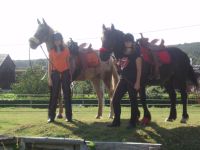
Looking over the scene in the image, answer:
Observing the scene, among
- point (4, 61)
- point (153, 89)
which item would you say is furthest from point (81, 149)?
point (4, 61)

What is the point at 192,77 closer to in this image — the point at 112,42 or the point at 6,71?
the point at 112,42

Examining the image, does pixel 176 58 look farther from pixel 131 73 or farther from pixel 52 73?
pixel 52 73

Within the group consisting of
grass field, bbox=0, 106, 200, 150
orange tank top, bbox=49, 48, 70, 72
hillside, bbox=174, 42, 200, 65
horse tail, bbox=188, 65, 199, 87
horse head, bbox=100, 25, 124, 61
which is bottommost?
grass field, bbox=0, 106, 200, 150

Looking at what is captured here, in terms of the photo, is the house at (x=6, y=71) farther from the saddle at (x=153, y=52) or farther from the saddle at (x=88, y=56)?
the saddle at (x=153, y=52)

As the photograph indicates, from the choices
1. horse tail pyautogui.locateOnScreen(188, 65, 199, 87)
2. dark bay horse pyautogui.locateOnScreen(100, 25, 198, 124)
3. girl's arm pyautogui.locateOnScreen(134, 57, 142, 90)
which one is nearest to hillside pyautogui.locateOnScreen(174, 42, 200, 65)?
horse tail pyautogui.locateOnScreen(188, 65, 199, 87)

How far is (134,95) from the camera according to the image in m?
9.70

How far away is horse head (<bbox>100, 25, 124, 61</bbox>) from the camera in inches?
384

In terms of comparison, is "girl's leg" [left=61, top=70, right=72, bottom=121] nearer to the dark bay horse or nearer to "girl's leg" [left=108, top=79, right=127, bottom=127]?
the dark bay horse

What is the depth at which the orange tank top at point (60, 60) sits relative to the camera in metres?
10.5

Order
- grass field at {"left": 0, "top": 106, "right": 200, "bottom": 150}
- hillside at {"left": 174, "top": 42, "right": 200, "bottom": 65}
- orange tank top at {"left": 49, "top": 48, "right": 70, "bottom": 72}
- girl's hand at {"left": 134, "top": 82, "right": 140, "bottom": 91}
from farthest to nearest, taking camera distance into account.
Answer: hillside at {"left": 174, "top": 42, "right": 200, "bottom": 65}
orange tank top at {"left": 49, "top": 48, "right": 70, "bottom": 72}
girl's hand at {"left": 134, "top": 82, "right": 140, "bottom": 91}
grass field at {"left": 0, "top": 106, "right": 200, "bottom": 150}

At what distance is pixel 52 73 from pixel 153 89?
2555 cm

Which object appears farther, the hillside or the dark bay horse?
the hillside

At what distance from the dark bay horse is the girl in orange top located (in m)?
1.04

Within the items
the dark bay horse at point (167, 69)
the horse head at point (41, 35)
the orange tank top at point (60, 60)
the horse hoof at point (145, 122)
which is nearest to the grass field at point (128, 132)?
the horse hoof at point (145, 122)
